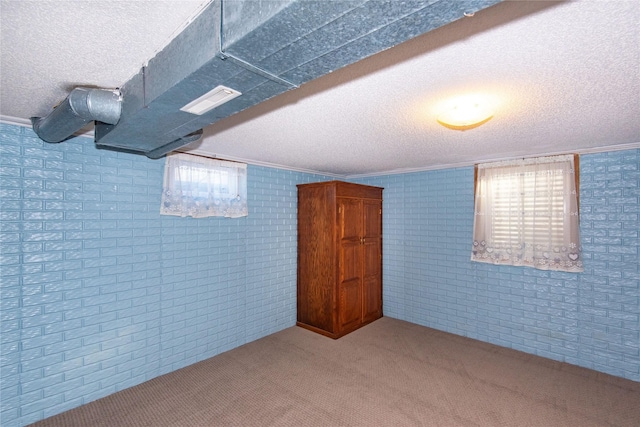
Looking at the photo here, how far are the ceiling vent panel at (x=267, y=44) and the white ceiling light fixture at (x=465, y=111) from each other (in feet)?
3.57

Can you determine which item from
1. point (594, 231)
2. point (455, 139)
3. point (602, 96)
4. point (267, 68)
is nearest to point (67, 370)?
point (267, 68)

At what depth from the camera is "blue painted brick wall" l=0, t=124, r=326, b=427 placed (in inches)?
86.5

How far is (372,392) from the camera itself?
265 cm

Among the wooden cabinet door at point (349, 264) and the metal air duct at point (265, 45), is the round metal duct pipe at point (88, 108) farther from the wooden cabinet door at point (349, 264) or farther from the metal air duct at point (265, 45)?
the wooden cabinet door at point (349, 264)

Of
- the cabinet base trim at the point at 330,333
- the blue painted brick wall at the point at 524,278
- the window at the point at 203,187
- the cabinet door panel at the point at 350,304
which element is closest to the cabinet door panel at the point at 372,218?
the blue painted brick wall at the point at 524,278

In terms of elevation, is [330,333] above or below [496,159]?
below

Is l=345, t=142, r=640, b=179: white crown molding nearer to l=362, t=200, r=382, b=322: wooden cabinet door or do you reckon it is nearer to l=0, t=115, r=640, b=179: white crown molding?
l=0, t=115, r=640, b=179: white crown molding

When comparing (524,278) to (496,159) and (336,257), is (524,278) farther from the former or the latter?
(336,257)

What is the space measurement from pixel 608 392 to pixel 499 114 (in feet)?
8.89

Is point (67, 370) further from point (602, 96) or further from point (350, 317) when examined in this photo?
point (602, 96)

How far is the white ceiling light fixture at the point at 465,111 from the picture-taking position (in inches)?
71.2

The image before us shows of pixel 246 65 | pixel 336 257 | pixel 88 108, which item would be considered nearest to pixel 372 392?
pixel 336 257

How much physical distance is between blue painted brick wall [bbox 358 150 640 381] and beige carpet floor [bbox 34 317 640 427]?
0.91 ft

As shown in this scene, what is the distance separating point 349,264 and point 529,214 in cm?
222
